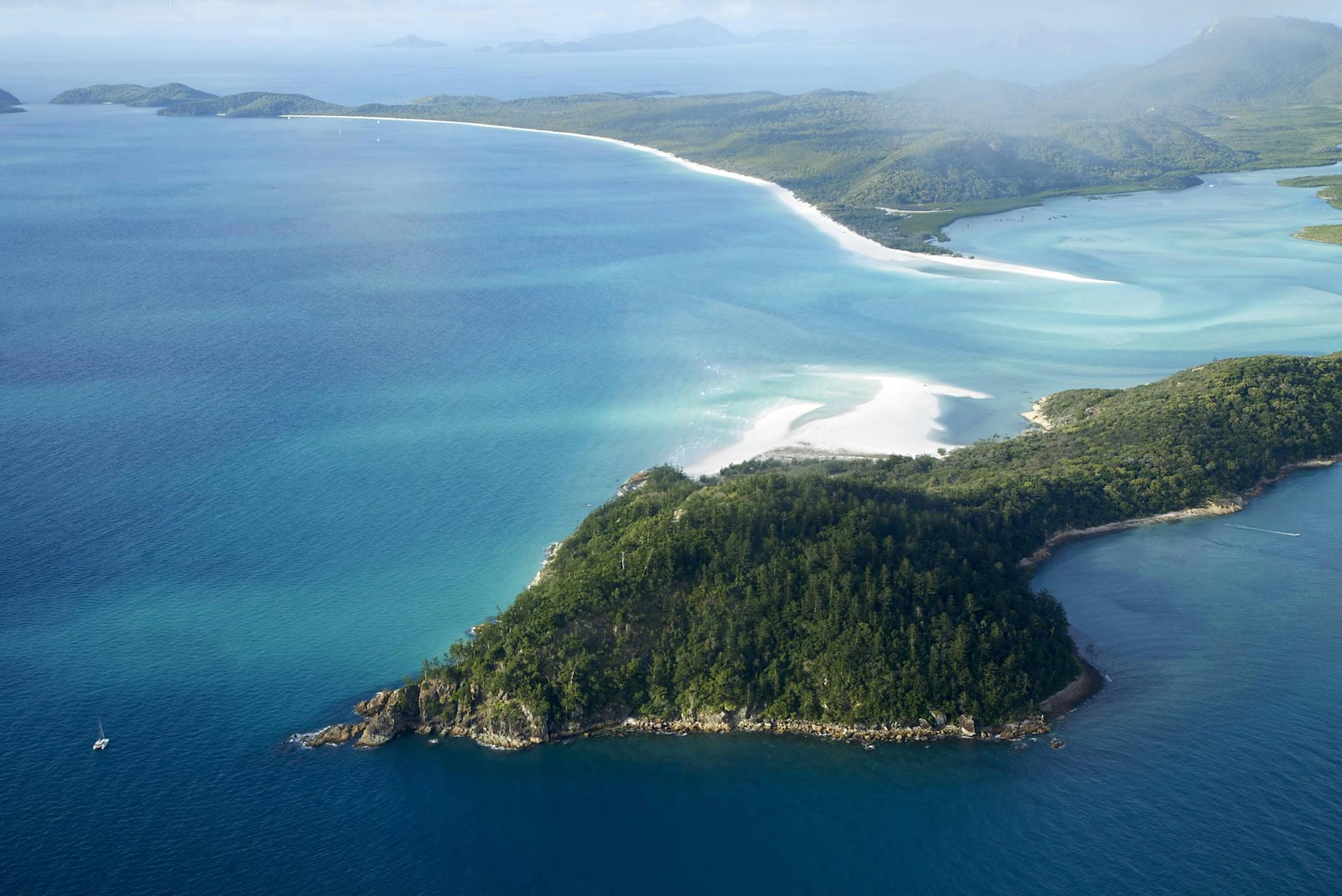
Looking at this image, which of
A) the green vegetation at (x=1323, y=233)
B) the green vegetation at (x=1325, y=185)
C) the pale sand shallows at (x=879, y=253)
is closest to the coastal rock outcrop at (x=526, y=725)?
the pale sand shallows at (x=879, y=253)

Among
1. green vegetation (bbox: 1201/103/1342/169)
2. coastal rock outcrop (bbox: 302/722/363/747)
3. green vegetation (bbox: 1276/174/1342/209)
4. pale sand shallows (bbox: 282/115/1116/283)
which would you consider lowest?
coastal rock outcrop (bbox: 302/722/363/747)

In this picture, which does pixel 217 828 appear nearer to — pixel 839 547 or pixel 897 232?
pixel 839 547

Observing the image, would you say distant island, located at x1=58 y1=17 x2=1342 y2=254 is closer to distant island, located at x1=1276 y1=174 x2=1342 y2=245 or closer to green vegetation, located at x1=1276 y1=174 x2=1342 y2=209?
green vegetation, located at x1=1276 y1=174 x2=1342 y2=209

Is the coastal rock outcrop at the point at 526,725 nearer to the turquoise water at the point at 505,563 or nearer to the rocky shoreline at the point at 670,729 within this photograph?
the rocky shoreline at the point at 670,729

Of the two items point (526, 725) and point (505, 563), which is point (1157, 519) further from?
point (526, 725)

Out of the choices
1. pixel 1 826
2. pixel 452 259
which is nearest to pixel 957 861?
pixel 1 826

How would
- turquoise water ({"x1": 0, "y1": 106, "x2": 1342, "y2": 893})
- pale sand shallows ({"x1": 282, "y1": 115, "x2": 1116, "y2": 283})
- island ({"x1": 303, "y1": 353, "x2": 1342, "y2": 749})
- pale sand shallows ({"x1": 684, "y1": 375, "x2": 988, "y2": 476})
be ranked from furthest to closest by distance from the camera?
pale sand shallows ({"x1": 282, "y1": 115, "x2": 1116, "y2": 283})
pale sand shallows ({"x1": 684, "y1": 375, "x2": 988, "y2": 476})
island ({"x1": 303, "y1": 353, "x2": 1342, "y2": 749})
turquoise water ({"x1": 0, "y1": 106, "x2": 1342, "y2": 893})

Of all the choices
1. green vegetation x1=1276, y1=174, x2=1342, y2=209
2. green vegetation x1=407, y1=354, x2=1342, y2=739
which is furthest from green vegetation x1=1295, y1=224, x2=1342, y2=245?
green vegetation x1=407, y1=354, x2=1342, y2=739
